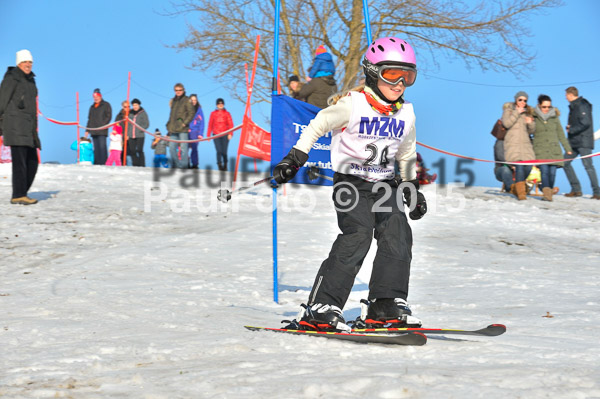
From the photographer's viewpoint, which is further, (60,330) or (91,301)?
(91,301)

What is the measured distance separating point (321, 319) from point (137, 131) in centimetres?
1483

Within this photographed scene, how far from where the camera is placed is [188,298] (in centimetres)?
541

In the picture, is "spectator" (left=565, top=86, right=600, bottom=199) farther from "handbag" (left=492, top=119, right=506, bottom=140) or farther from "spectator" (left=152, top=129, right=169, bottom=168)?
"spectator" (left=152, top=129, right=169, bottom=168)

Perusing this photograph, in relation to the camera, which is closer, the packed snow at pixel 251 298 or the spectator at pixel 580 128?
the packed snow at pixel 251 298

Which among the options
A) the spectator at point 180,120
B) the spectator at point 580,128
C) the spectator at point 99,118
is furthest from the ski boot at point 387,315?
the spectator at point 99,118

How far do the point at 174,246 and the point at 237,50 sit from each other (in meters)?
11.8

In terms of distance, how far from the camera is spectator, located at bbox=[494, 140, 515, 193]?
13111 millimetres

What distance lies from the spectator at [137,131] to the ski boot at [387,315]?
14.4m

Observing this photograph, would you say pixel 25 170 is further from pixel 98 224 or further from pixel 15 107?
pixel 98 224

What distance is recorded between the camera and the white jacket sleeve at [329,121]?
13.0ft

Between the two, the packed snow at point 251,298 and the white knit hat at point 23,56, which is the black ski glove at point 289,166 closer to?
the packed snow at point 251,298

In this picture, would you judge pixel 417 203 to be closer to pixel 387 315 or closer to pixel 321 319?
pixel 387 315

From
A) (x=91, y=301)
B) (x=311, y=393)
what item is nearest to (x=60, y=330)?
(x=91, y=301)

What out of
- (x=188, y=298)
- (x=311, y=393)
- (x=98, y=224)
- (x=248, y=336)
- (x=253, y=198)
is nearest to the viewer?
(x=311, y=393)
